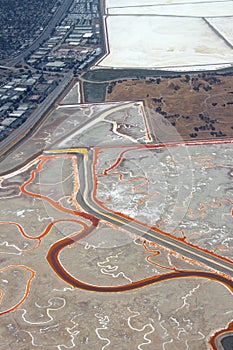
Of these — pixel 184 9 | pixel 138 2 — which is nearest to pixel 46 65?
pixel 184 9

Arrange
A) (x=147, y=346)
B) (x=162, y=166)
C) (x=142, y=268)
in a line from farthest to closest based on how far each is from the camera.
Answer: (x=162, y=166) → (x=142, y=268) → (x=147, y=346)

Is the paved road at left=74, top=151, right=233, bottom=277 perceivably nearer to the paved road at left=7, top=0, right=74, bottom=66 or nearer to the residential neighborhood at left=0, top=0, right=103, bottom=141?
the residential neighborhood at left=0, top=0, right=103, bottom=141

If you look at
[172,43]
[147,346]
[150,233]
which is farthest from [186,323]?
[172,43]

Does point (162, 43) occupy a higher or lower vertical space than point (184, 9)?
lower

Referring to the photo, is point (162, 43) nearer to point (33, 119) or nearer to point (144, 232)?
point (33, 119)

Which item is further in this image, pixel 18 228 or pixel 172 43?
pixel 172 43

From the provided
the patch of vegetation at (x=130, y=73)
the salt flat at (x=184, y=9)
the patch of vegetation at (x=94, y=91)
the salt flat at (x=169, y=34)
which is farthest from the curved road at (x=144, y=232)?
the salt flat at (x=184, y=9)

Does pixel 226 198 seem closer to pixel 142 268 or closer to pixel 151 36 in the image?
pixel 142 268

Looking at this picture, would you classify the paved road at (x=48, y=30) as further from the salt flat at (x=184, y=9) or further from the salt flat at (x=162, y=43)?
the salt flat at (x=162, y=43)
